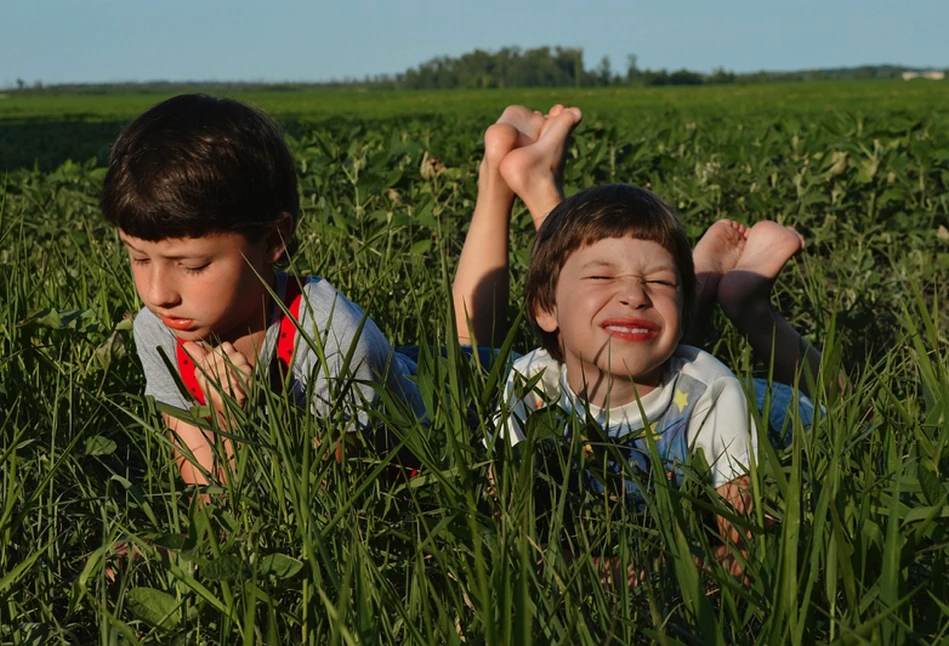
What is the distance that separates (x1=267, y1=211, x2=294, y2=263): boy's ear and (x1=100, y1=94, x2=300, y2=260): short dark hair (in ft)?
0.05

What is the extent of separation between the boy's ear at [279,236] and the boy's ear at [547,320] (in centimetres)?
55

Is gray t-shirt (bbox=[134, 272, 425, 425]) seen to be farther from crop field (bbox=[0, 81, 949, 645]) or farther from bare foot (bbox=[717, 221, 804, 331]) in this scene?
bare foot (bbox=[717, 221, 804, 331])

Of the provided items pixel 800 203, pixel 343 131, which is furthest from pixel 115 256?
pixel 800 203

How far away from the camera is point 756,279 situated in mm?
3033

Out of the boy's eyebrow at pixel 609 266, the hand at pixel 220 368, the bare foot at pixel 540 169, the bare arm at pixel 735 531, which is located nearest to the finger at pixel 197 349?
the hand at pixel 220 368

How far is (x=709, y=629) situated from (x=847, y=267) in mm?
2911

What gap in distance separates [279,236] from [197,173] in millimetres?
243

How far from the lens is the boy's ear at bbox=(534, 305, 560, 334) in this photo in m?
2.48

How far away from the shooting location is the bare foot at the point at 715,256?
10.3ft

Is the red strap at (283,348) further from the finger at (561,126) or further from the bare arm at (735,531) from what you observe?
the finger at (561,126)

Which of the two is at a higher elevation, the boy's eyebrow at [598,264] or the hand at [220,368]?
the boy's eyebrow at [598,264]

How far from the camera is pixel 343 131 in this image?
5.50m

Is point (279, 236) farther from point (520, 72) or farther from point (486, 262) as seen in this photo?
point (520, 72)

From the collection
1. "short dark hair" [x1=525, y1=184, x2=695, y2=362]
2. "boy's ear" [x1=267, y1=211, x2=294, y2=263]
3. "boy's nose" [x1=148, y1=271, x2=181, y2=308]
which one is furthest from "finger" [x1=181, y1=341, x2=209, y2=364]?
"short dark hair" [x1=525, y1=184, x2=695, y2=362]
